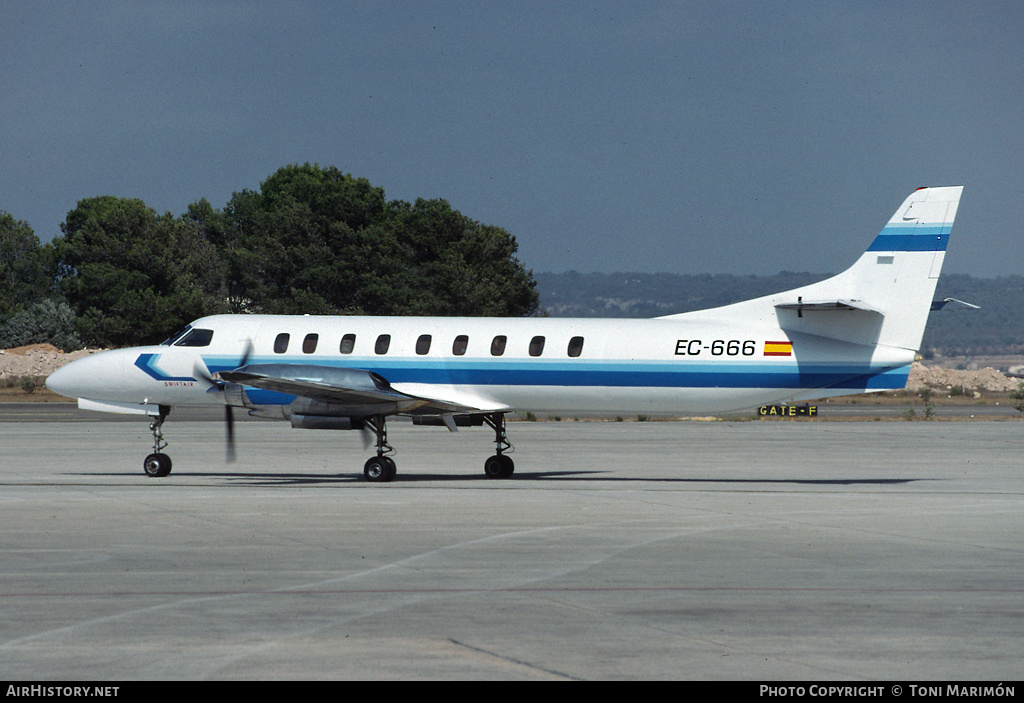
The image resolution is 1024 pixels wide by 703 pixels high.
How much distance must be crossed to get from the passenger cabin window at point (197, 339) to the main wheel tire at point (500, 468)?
6955 millimetres

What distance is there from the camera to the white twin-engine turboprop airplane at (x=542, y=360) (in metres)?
24.1

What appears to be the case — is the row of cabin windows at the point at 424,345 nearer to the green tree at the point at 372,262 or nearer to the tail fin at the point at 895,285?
the tail fin at the point at 895,285

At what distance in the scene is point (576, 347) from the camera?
2542cm

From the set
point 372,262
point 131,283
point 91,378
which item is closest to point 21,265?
point 131,283

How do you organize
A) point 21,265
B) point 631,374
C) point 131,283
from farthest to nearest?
point 21,265, point 131,283, point 631,374

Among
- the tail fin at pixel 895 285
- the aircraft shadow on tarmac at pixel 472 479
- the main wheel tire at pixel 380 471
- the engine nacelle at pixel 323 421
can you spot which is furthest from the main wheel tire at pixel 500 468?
the tail fin at pixel 895 285

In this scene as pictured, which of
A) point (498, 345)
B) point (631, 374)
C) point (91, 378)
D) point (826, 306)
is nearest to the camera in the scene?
point (826, 306)

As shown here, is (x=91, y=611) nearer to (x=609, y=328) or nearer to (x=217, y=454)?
(x=609, y=328)

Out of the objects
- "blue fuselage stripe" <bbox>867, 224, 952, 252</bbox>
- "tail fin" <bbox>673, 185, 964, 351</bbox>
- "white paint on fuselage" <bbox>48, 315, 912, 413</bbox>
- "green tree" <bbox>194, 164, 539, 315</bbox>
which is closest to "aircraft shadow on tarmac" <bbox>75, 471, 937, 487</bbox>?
"white paint on fuselage" <bbox>48, 315, 912, 413</bbox>

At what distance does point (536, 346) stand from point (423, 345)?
250cm

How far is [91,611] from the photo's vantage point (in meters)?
10.8

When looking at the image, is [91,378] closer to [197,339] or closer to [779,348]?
[197,339]

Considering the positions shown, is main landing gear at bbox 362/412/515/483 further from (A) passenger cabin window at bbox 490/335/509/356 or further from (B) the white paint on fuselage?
(A) passenger cabin window at bbox 490/335/509/356

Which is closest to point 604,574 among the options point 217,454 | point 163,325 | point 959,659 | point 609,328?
point 959,659
